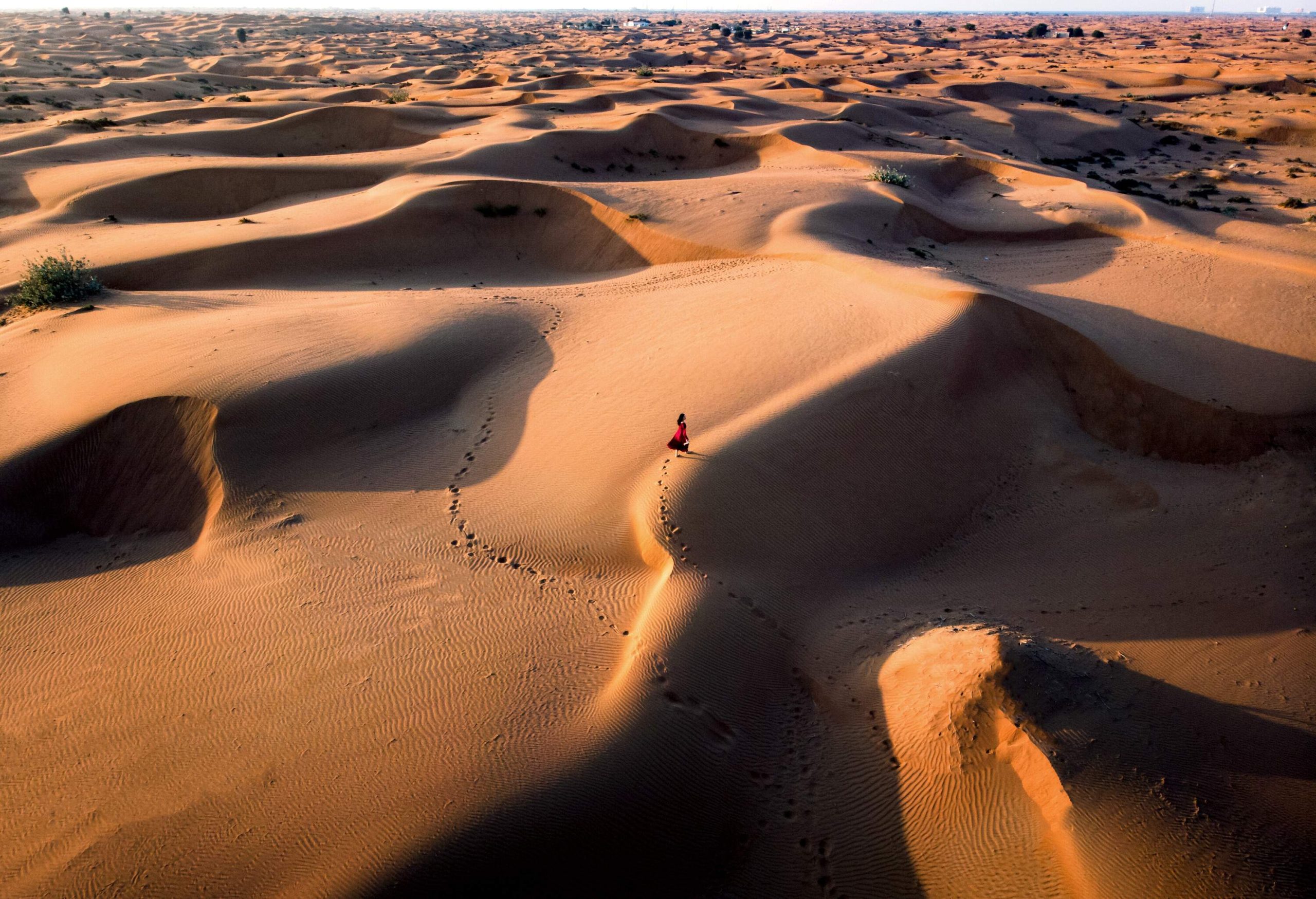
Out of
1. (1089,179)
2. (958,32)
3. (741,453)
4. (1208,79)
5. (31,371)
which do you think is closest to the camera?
(741,453)

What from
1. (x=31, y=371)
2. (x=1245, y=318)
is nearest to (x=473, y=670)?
(x=31, y=371)

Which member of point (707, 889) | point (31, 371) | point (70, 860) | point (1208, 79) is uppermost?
point (1208, 79)

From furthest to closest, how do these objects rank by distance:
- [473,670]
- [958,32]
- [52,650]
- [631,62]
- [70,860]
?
[958,32], [631,62], [52,650], [473,670], [70,860]

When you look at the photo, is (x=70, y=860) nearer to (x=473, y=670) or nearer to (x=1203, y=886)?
(x=473, y=670)

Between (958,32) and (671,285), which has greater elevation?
(958,32)

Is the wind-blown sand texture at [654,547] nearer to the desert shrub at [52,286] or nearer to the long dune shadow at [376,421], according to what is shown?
the long dune shadow at [376,421]

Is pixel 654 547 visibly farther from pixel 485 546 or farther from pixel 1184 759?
pixel 1184 759

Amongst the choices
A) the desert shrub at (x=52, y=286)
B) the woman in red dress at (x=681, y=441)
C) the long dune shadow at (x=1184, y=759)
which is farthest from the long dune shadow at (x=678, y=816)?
the desert shrub at (x=52, y=286)
